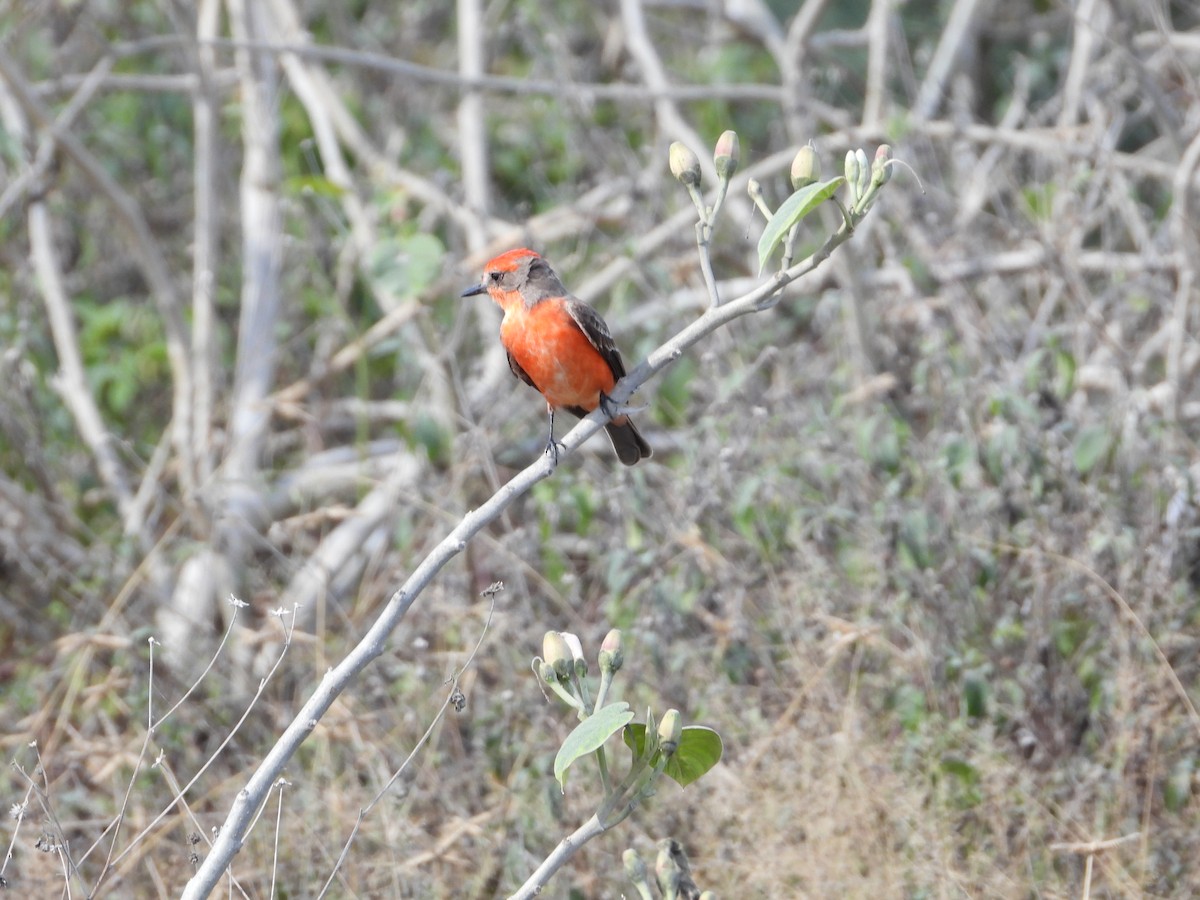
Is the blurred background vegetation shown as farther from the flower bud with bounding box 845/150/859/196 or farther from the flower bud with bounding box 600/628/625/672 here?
the flower bud with bounding box 600/628/625/672

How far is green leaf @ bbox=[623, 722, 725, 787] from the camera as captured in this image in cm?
251

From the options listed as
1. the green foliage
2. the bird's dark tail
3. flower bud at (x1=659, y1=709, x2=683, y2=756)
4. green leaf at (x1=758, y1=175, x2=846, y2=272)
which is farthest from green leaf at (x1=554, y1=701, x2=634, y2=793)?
the green foliage

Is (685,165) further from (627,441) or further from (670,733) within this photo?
(627,441)

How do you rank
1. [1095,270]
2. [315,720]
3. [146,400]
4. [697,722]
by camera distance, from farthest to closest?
[146,400], [1095,270], [697,722], [315,720]

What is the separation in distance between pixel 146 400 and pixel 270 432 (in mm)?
982

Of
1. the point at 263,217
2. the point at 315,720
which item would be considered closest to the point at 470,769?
the point at 315,720

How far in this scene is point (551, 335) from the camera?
4.06 m

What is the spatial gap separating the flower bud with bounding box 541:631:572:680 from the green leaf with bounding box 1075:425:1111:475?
103 inches

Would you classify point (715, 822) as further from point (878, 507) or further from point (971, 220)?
point (971, 220)

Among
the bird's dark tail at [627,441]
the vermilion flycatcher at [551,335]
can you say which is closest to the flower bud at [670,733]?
the vermilion flycatcher at [551,335]

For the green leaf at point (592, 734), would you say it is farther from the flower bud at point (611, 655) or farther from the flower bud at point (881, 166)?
the flower bud at point (881, 166)

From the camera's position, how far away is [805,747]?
410cm

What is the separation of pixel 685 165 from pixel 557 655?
0.96 metres

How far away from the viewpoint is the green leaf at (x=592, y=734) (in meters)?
2.24
